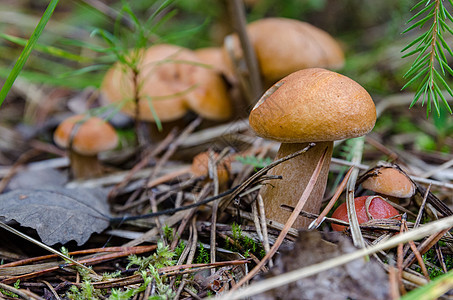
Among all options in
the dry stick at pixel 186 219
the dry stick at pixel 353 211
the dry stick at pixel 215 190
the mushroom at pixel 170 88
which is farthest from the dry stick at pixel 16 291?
the mushroom at pixel 170 88

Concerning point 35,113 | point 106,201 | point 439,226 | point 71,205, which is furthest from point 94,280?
point 35,113

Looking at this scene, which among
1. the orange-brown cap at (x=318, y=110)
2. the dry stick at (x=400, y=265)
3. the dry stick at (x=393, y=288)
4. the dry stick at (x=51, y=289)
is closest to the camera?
the dry stick at (x=393, y=288)

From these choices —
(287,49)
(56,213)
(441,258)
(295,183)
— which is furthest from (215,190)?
(287,49)

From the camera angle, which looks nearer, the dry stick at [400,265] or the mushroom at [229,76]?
the dry stick at [400,265]

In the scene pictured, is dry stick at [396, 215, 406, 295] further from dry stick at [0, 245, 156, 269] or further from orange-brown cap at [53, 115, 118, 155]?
orange-brown cap at [53, 115, 118, 155]

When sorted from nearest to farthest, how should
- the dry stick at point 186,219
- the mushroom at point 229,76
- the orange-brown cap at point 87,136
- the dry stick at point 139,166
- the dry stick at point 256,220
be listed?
the dry stick at point 256,220 < the dry stick at point 186,219 < the dry stick at point 139,166 < the orange-brown cap at point 87,136 < the mushroom at point 229,76

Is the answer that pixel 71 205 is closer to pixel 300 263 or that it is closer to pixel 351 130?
pixel 300 263

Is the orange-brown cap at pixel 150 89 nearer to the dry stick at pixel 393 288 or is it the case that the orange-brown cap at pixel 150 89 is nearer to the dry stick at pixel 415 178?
the dry stick at pixel 415 178
